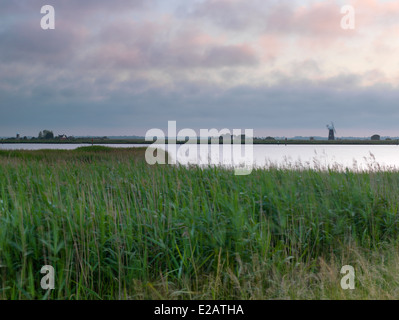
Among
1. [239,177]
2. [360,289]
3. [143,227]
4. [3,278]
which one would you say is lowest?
[360,289]

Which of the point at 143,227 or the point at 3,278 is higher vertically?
the point at 143,227

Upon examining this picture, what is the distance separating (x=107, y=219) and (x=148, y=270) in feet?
4.89

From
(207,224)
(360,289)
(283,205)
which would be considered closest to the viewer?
(360,289)

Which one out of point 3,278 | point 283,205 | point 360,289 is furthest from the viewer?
point 283,205

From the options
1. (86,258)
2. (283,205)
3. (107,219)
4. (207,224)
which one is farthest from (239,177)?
(86,258)

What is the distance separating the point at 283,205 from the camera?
7.50 metres

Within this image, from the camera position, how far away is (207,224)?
6.04 metres
